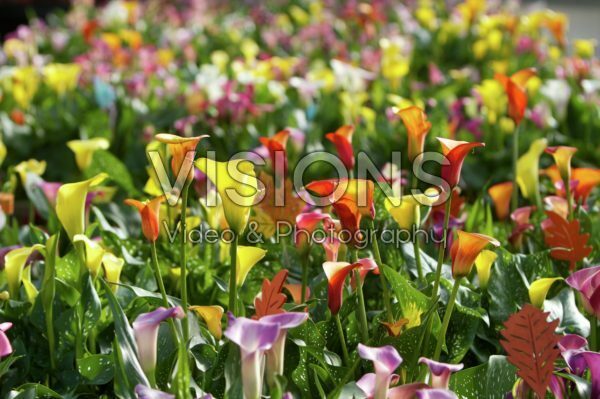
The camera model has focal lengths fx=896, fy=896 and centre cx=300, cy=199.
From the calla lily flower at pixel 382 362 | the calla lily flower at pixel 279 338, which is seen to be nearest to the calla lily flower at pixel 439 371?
the calla lily flower at pixel 382 362

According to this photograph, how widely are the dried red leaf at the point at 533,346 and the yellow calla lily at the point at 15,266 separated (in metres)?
0.75

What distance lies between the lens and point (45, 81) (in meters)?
3.47

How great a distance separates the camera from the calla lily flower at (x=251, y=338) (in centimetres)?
98

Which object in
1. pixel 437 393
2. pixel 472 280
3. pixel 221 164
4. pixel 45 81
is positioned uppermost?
pixel 221 164

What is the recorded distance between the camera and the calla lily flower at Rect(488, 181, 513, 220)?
1.90m

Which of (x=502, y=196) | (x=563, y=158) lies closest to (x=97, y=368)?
(x=563, y=158)

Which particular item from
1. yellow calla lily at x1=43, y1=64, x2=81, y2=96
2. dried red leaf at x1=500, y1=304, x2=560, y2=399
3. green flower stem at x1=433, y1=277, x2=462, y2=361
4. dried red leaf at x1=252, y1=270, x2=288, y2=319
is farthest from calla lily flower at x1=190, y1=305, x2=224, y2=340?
yellow calla lily at x1=43, y1=64, x2=81, y2=96

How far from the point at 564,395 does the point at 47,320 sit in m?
0.76

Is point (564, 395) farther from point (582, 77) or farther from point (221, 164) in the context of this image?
point (582, 77)

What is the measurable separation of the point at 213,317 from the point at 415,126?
1.40 ft

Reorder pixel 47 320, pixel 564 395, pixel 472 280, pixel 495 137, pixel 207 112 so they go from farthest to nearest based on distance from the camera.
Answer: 1. pixel 207 112
2. pixel 495 137
3. pixel 472 280
4. pixel 47 320
5. pixel 564 395

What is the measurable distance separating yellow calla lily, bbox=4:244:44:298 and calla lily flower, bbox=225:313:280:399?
52cm

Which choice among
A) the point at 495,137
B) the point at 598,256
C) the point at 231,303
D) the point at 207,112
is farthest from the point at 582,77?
the point at 231,303

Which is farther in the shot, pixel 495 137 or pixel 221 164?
pixel 495 137
